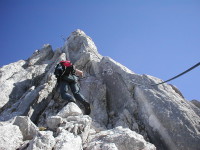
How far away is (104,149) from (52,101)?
12040mm

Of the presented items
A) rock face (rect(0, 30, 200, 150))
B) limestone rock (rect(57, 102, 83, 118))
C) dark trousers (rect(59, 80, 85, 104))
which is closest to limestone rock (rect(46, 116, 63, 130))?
rock face (rect(0, 30, 200, 150))

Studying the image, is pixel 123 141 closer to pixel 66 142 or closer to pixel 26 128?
pixel 66 142

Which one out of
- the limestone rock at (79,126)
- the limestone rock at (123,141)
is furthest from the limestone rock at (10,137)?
the limestone rock at (123,141)

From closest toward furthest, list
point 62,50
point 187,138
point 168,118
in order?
point 187,138 → point 168,118 → point 62,50

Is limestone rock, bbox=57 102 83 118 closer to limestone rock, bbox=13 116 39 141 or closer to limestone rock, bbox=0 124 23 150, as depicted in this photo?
limestone rock, bbox=13 116 39 141

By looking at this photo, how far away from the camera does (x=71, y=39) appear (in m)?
35.5

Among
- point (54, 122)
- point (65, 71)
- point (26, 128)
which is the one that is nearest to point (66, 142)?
point (54, 122)

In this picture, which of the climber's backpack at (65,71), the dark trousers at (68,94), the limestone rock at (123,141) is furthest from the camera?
the climber's backpack at (65,71)

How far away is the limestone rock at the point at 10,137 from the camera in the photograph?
8.68 m

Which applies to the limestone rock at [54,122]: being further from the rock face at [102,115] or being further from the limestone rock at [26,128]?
the limestone rock at [26,128]

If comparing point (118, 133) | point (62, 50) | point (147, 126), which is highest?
point (62, 50)

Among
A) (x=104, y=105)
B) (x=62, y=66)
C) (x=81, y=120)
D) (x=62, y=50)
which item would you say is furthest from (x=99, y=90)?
(x=62, y=50)

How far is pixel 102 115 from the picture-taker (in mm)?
18094

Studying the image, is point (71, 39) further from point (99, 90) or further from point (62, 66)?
point (62, 66)
